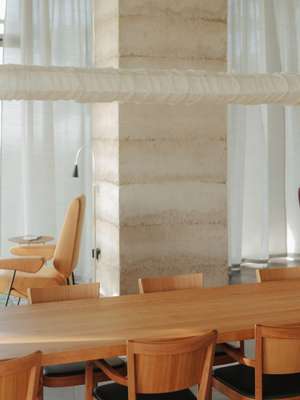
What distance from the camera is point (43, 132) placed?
9516 millimetres

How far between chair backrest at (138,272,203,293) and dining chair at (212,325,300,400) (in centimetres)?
97

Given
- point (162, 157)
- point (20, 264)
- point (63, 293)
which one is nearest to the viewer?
point (63, 293)

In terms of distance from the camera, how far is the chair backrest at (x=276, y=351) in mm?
4121

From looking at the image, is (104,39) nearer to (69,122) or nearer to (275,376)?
(69,122)

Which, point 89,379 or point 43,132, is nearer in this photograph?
point 89,379

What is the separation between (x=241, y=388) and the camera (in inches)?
173

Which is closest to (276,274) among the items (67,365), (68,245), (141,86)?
(67,365)

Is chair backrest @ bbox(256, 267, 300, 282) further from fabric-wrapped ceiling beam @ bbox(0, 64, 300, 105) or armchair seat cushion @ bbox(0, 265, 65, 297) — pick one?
armchair seat cushion @ bbox(0, 265, 65, 297)

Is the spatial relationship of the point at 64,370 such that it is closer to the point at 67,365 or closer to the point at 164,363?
the point at 67,365

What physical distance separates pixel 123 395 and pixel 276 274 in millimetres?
1998

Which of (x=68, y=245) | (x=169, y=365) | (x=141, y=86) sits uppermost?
(x=141, y=86)

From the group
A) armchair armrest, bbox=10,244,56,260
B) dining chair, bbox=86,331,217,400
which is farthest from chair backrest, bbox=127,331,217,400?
armchair armrest, bbox=10,244,56,260

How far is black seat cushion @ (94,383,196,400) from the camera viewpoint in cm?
415

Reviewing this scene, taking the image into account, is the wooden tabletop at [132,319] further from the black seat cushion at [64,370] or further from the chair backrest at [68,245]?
the chair backrest at [68,245]
